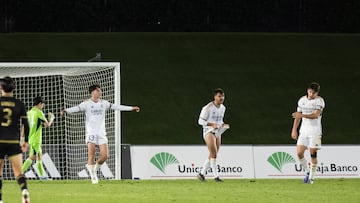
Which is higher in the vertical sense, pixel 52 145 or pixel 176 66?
pixel 176 66

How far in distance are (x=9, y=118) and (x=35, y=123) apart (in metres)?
9.78

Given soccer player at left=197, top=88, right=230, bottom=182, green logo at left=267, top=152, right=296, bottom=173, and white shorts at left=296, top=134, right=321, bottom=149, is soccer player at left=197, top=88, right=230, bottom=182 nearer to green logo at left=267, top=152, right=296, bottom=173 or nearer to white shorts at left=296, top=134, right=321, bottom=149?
white shorts at left=296, top=134, right=321, bottom=149

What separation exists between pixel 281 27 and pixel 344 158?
20.7 meters

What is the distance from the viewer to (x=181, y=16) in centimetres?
4712

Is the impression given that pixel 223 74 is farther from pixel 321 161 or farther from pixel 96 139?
pixel 96 139

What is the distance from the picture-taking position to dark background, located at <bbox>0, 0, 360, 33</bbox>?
153 feet

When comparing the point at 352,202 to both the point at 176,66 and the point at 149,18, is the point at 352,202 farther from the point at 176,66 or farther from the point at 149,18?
the point at 149,18

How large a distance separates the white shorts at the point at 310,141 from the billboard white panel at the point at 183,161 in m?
4.87

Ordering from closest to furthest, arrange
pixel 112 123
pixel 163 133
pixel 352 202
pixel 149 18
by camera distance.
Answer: pixel 352 202 → pixel 112 123 → pixel 163 133 → pixel 149 18

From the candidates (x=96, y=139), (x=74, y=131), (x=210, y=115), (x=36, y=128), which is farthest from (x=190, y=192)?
(x=74, y=131)

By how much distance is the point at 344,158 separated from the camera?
28094mm

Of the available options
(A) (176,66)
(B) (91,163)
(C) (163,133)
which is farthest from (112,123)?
(A) (176,66)

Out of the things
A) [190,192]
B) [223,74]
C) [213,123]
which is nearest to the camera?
[190,192]

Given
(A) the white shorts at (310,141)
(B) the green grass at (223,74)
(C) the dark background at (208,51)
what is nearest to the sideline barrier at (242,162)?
(A) the white shorts at (310,141)
